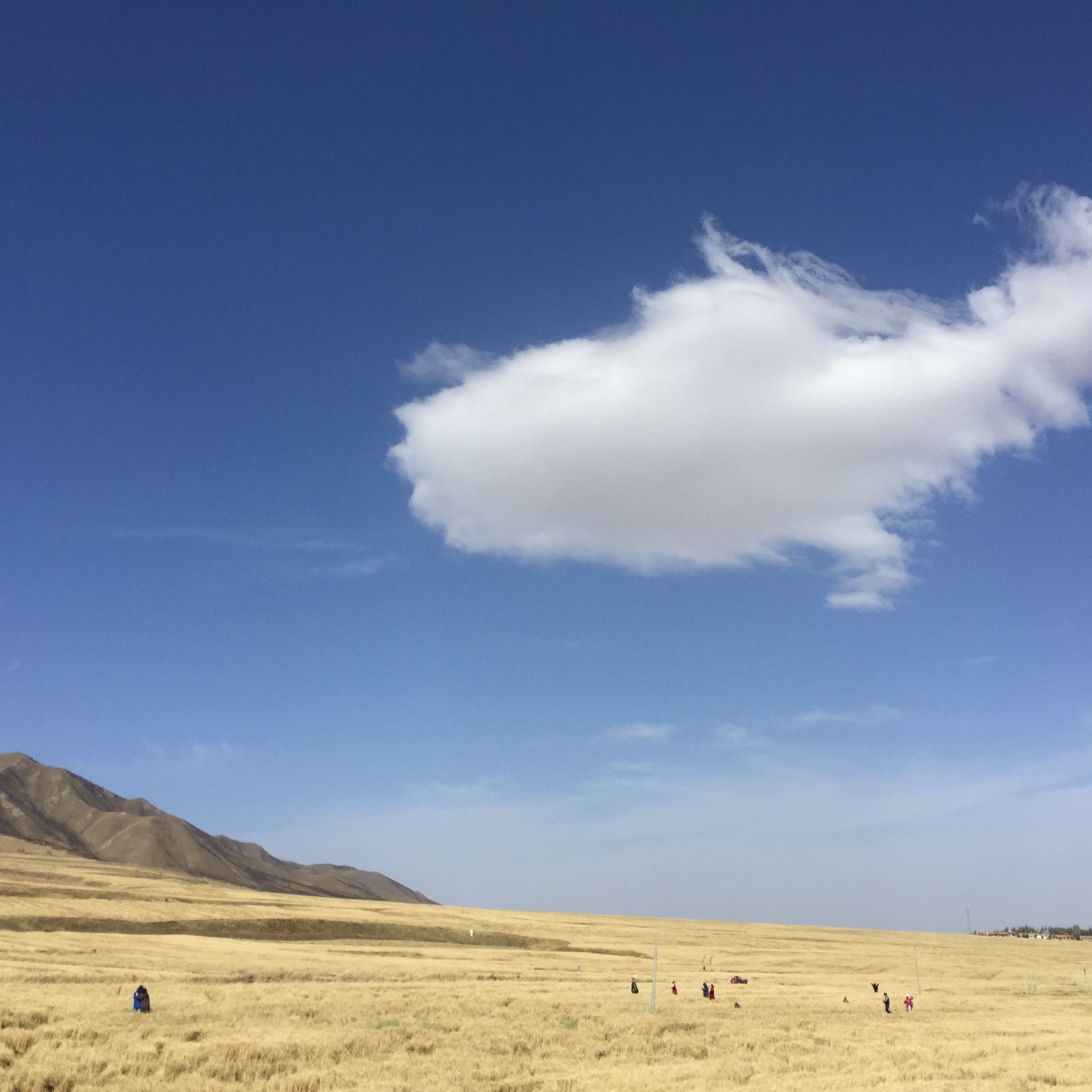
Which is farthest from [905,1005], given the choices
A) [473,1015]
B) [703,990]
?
[473,1015]

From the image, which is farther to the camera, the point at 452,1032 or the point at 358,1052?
the point at 452,1032

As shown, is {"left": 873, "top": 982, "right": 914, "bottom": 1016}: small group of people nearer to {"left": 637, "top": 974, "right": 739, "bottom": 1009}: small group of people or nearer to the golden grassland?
the golden grassland

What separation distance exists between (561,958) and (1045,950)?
→ 267 feet

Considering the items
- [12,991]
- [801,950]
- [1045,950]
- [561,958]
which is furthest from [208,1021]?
[1045,950]

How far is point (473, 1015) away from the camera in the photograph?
39.4 metres

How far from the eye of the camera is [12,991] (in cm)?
3731

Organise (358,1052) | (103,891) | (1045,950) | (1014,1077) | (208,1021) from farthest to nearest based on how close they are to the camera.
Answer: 1. (1045,950)
2. (103,891)
3. (208,1021)
4. (358,1052)
5. (1014,1077)

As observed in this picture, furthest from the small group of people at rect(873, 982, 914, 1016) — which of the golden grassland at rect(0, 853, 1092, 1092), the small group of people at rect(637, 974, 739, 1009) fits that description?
the small group of people at rect(637, 974, 739, 1009)

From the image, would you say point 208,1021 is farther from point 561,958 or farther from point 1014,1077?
point 561,958

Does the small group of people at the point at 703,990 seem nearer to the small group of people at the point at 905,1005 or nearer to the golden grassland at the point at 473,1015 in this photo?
the golden grassland at the point at 473,1015

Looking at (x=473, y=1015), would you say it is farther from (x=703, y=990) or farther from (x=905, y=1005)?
(x=905, y=1005)

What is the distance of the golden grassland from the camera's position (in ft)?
91.0

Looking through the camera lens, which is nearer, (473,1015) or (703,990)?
(473,1015)

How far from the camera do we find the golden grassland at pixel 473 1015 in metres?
Result: 27.7
